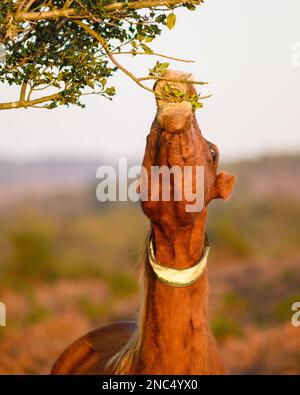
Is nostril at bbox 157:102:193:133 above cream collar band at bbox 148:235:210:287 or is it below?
above

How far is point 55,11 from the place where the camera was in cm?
430

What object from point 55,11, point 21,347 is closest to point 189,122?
point 55,11

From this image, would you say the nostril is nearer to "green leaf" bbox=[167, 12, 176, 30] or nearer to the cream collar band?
"green leaf" bbox=[167, 12, 176, 30]

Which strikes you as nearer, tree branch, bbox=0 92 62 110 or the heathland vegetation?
tree branch, bbox=0 92 62 110

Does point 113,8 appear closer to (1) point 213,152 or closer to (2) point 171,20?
(2) point 171,20

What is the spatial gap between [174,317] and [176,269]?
272mm

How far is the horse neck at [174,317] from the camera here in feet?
14.6

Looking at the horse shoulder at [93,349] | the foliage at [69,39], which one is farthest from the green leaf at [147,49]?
the horse shoulder at [93,349]

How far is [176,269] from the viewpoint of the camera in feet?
14.6

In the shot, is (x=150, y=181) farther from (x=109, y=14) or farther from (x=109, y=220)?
(x=109, y=220)

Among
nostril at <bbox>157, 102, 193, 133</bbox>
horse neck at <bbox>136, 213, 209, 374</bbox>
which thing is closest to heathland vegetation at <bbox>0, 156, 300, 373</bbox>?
horse neck at <bbox>136, 213, 209, 374</bbox>

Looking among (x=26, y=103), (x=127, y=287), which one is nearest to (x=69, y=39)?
(x=26, y=103)

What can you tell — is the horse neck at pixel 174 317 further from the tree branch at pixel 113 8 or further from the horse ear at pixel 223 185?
the tree branch at pixel 113 8

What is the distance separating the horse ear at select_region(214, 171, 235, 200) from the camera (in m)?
4.55
